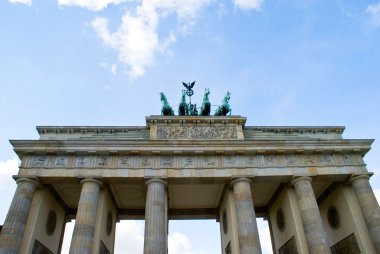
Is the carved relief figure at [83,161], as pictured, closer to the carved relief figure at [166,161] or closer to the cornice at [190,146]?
the cornice at [190,146]

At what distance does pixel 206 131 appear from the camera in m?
21.5

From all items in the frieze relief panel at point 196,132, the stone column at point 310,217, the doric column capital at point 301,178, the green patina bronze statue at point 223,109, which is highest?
the green patina bronze statue at point 223,109

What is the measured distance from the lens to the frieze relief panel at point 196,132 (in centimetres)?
2112

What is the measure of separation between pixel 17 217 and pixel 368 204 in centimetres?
2002

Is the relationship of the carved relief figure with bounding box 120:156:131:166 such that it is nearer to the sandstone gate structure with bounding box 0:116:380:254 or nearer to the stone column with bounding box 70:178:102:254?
the sandstone gate structure with bounding box 0:116:380:254

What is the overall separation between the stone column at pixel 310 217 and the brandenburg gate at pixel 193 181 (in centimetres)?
5

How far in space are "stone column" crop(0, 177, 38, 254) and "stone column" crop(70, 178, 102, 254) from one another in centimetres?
284

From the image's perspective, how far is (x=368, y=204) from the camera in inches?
723

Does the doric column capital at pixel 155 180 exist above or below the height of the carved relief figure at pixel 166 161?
below

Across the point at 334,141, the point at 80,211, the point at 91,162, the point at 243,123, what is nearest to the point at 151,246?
the point at 80,211

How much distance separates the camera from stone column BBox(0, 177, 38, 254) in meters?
16.1

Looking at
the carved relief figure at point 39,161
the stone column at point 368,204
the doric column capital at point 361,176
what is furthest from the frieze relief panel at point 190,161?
the stone column at point 368,204

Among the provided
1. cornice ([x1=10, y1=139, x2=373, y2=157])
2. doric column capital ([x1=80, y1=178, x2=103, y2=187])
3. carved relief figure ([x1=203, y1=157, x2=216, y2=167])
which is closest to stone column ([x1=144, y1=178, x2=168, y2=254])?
cornice ([x1=10, y1=139, x2=373, y2=157])

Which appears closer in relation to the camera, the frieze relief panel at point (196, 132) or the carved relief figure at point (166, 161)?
the carved relief figure at point (166, 161)
